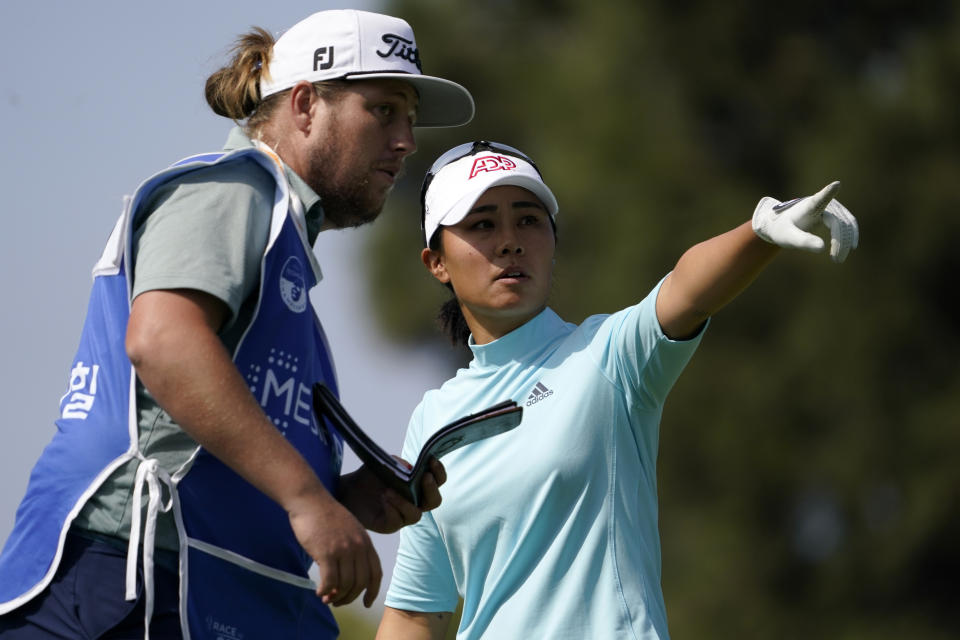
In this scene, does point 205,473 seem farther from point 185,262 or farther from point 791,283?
point 791,283

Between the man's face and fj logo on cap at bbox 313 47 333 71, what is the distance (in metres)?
0.07

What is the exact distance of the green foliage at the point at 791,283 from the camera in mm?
14914

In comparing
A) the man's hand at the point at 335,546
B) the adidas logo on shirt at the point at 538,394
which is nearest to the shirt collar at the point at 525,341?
the adidas logo on shirt at the point at 538,394

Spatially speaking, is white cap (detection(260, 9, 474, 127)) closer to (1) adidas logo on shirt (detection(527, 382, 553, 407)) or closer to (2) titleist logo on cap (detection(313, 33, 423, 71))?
(2) titleist logo on cap (detection(313, 33, 423, 71))

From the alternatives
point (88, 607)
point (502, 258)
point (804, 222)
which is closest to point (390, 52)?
point (502, 258)

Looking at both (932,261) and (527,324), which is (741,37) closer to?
(932,261)

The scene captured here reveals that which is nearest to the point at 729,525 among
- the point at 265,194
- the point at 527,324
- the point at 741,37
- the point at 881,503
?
the point at 881,503

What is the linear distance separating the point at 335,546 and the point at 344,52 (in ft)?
4.41

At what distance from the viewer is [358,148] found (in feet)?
11.0

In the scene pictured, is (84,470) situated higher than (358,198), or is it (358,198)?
(358,198)

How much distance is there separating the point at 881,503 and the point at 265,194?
1332 cm

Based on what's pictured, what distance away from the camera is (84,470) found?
8.93 feet

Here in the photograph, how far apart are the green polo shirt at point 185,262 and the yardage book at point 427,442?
26 centimetres

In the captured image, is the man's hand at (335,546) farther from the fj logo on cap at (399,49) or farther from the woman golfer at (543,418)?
the fj logo on cap at (399,49)
